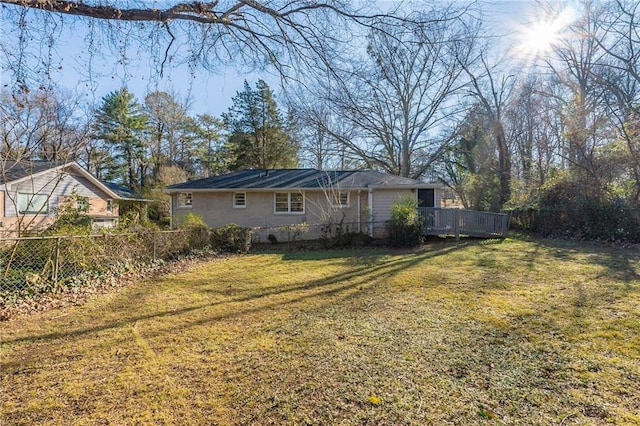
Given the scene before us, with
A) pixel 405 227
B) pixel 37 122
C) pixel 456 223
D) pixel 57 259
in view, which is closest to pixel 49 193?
pixel 37 122

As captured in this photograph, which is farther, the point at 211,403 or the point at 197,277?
the point at 197,277

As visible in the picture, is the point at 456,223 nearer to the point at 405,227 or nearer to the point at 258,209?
the point at 405,227

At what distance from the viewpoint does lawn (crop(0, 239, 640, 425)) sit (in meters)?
2.39

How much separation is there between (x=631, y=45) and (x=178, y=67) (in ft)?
65.1

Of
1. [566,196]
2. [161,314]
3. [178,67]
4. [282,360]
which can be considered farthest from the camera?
[566,196]

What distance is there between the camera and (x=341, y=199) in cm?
1486

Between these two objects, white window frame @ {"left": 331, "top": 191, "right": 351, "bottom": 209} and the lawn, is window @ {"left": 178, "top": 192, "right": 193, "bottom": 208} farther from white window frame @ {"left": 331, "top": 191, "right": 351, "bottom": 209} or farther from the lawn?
the lawn

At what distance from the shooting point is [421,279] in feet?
21.9

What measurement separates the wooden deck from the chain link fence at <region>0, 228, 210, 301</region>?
10.7m

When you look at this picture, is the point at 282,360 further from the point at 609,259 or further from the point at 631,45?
the point at 631,45

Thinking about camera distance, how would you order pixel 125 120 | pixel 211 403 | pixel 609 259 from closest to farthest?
pixel 211 403
pixel 609 259
pixel 125 120

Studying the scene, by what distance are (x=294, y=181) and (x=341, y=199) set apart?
2633 millimetres

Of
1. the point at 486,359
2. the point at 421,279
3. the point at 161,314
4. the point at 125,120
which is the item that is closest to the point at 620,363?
the point at 486,359

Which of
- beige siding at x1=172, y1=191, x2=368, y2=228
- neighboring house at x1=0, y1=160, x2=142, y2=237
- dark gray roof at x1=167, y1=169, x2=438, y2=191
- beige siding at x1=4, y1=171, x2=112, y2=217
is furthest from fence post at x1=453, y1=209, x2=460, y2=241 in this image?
beige siding at x1=4, y1=171, x2=112, y2=217
